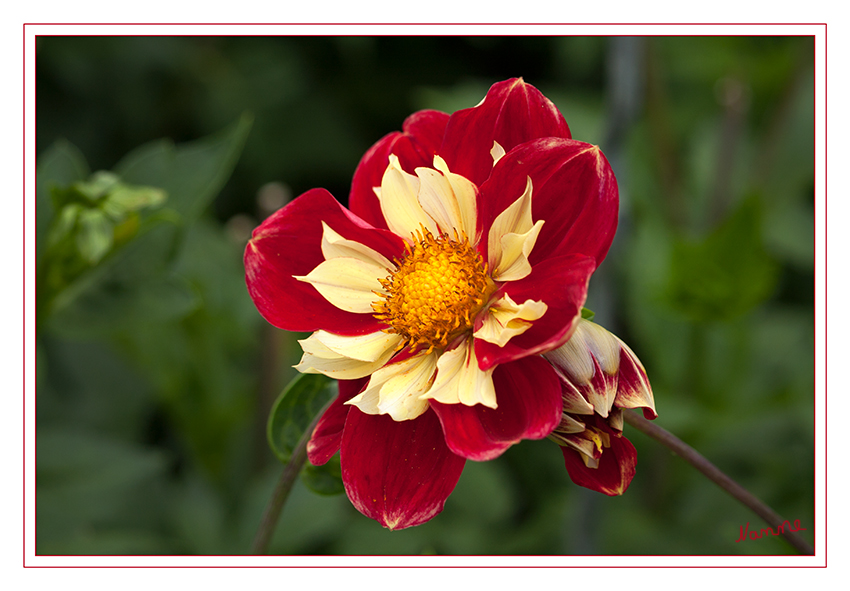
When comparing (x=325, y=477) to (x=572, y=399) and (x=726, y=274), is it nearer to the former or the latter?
(x=572, y=399)

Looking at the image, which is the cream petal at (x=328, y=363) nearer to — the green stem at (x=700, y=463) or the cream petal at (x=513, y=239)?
the cream petal at (x=513, y=239)

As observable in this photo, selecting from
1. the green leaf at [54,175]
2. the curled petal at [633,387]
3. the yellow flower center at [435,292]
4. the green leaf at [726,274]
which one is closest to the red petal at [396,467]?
the yellow flower center at [435,292]

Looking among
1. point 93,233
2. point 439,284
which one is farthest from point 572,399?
point 93,233

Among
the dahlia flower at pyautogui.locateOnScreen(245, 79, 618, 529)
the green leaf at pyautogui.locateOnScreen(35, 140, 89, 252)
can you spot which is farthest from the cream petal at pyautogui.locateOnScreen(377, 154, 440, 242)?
the green leaf at pyautogui.locateOnScreen(35, 140, 89, 252)

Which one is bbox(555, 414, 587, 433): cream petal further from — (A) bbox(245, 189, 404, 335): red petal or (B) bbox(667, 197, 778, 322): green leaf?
(B) bbox(667, 197, 778, 322): green leaf

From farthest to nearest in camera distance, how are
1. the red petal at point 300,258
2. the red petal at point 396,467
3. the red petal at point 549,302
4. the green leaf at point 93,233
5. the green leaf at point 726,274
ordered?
the green leaf at point 726,274, the green leaf at point 93,233, the red petal at point 300,258, the red petal at point 396,467, the red petal at point 549,302
